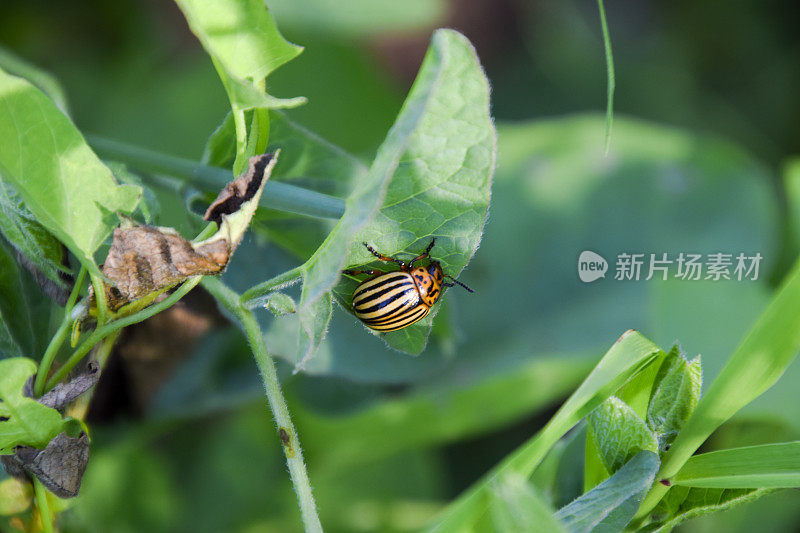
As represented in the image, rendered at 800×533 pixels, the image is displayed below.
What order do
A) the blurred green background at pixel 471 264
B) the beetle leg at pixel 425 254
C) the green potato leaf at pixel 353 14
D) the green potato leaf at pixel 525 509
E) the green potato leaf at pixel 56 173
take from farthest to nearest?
the green potato leaf at pixel 353 14 → the blurred green background at pixel 471 264 → the beetle leg at pixel 425 254 → the green potato leaf at pixel 56 173 → the green potato leaf at pixel 525 509

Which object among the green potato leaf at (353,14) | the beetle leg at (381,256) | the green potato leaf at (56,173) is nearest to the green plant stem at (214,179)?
the beetle leg at (381,256)

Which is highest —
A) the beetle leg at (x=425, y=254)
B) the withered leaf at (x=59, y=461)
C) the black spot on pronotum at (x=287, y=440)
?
the beetle leg at (x=425, y=254)

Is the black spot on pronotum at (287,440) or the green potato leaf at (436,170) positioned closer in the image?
the green potato leaf at (436,170)

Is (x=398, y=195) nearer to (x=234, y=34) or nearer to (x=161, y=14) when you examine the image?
(x=234, y=34)

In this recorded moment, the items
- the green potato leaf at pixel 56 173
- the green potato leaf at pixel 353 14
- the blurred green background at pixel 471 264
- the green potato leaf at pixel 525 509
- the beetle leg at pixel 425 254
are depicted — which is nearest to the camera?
the green potato leaf at pixel 525 509

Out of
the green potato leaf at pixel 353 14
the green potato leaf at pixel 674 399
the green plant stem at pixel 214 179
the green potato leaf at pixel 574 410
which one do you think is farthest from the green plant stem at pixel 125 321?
the green potato leaf at pixel 353 14

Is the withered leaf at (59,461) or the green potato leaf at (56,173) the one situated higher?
the green potato leaf at (56,173)

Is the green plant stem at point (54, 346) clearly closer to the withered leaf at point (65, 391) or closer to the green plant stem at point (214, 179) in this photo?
the withered leaf at point (65, 391)

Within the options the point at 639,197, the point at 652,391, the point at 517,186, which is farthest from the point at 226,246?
the point at 639,197
